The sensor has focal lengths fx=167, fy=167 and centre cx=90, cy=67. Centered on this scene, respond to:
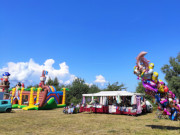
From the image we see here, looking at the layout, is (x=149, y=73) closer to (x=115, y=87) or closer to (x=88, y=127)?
(x=88, y=127)

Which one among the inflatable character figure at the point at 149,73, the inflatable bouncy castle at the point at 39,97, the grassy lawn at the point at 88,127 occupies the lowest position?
the grassy lawn at the point at 88,127

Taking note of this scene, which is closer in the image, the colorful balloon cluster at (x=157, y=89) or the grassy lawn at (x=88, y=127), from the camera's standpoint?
the colorful balloon cluster at (x=157, y=89)

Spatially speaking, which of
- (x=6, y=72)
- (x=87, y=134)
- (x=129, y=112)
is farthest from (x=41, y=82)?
(x=87, y=134)

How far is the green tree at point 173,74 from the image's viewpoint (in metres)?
20.4

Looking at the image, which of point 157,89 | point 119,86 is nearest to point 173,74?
point 119,86

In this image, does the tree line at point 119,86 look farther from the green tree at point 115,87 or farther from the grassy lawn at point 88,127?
the grassy lawn at point 88,127

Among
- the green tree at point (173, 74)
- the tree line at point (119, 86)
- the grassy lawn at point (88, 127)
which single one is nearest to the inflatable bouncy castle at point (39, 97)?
the tree line at point (119, 86)

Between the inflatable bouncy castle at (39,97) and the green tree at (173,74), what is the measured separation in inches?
558

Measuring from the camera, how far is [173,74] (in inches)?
846

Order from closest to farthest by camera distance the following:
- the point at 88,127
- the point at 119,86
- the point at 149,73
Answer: the point at 149,73, the point at 88,127, the point at 119,86

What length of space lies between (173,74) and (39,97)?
17253 mm

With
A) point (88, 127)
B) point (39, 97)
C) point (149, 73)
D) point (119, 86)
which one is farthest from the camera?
point (119, 86)

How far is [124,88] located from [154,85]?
64.2 ft

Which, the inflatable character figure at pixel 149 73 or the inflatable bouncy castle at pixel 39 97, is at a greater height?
the inflatable character figure at pixel 149 73
